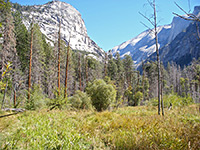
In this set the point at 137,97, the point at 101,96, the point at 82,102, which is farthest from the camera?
the point at 137,97

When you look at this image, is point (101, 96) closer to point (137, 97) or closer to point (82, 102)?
point (82, 102)

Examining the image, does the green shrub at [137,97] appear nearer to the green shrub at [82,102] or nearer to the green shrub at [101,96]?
the green shrub at [82,102]

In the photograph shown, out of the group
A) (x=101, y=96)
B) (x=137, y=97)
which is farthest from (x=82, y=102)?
(x=137, y=97)

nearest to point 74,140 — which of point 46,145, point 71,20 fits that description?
point 46,145

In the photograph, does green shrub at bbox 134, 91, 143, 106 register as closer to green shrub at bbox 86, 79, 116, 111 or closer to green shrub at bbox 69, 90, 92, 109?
green shrub at bbox 69, 90, 92, 109

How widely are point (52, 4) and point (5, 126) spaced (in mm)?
176899

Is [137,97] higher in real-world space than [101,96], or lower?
lower

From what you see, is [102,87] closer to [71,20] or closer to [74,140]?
[74,140]

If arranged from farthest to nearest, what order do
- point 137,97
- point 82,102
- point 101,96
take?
point 137,97 → point 82,102 → point 101,96

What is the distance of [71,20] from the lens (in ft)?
Result: 531

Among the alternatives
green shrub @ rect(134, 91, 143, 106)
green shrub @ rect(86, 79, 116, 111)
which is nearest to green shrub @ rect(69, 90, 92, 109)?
green shrub @ rect(86, 79, 116, 111)


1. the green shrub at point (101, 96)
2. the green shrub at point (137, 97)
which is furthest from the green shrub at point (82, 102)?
the green shrub at point (137, 97)

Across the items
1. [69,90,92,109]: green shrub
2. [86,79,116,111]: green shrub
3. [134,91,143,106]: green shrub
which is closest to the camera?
[86,79,116,111]: green shrub

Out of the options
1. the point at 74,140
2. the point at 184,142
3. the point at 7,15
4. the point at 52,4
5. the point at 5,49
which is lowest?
the point at 74,140
